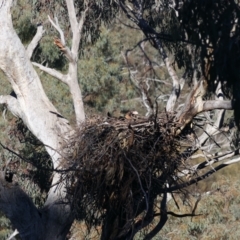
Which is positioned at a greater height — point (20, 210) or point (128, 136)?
point (128, 136)

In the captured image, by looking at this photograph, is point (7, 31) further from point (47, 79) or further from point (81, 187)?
point (47, 79)

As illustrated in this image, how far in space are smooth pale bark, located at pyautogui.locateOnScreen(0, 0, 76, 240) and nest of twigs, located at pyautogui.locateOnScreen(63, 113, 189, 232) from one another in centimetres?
81

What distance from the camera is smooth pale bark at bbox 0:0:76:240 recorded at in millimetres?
9414

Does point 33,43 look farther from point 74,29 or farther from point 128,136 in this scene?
point 128,136

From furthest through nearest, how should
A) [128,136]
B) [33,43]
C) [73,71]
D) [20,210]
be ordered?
[33,43] < [73,71] < [20,210] < [128,136]

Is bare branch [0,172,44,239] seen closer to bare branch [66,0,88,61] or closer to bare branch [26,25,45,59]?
bare branch [26,25,45,59]

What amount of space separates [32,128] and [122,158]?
2754 millimetres

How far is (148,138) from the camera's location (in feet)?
27.5

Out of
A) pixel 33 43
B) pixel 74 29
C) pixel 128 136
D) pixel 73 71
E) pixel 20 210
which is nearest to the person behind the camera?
pixel 128 136

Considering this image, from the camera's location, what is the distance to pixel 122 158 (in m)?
8.27

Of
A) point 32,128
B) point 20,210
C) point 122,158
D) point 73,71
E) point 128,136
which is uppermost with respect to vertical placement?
point 73,71

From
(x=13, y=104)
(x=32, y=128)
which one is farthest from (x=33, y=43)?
(x=32, y=128)

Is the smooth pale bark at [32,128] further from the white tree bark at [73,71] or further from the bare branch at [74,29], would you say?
the bare branch at [74,29]

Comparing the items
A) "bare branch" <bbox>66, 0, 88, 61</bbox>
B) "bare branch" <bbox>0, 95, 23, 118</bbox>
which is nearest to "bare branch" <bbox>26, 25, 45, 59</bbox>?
"bare branch" <bbox>66, 0, 88, 61</bbox>
